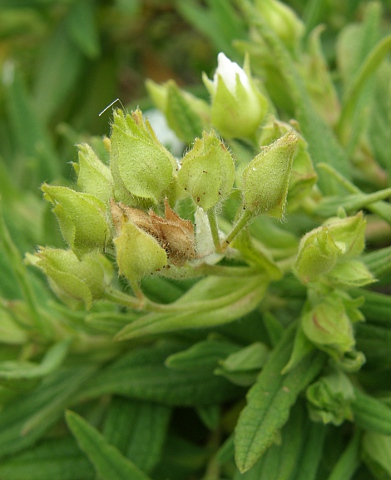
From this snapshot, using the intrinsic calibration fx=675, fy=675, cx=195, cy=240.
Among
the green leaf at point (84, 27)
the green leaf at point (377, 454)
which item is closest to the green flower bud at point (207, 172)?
the green leaf at point (377, 454)

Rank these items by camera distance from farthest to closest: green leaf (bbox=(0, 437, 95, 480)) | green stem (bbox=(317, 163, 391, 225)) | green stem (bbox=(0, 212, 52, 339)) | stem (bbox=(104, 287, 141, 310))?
green leaf (bbox=(0, 437, 95, 480)) < green stem (bbox=(0, 212, 52, 339)) < green stem (bbox=(317, 163, 391, 225)) < stem (bbox=(104, 287, 141, 310))

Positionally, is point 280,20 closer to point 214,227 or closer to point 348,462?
point 214,227

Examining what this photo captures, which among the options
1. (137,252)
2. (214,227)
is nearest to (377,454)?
(214,227)

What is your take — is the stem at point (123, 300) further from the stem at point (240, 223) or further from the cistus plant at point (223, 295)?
the stem at point (240, 223)

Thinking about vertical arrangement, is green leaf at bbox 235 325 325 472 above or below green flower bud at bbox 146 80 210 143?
below

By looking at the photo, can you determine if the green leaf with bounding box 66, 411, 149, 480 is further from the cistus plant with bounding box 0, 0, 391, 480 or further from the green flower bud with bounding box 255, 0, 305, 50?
the green flower bud with bounding box 255, 0, 305, 50

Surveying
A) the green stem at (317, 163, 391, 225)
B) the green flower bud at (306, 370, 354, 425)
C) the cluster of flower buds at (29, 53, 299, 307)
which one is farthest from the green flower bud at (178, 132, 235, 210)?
the green flower bud at (306, 370, 354, 425)

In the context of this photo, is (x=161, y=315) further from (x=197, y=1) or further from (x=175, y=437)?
(x=197, y=1)
